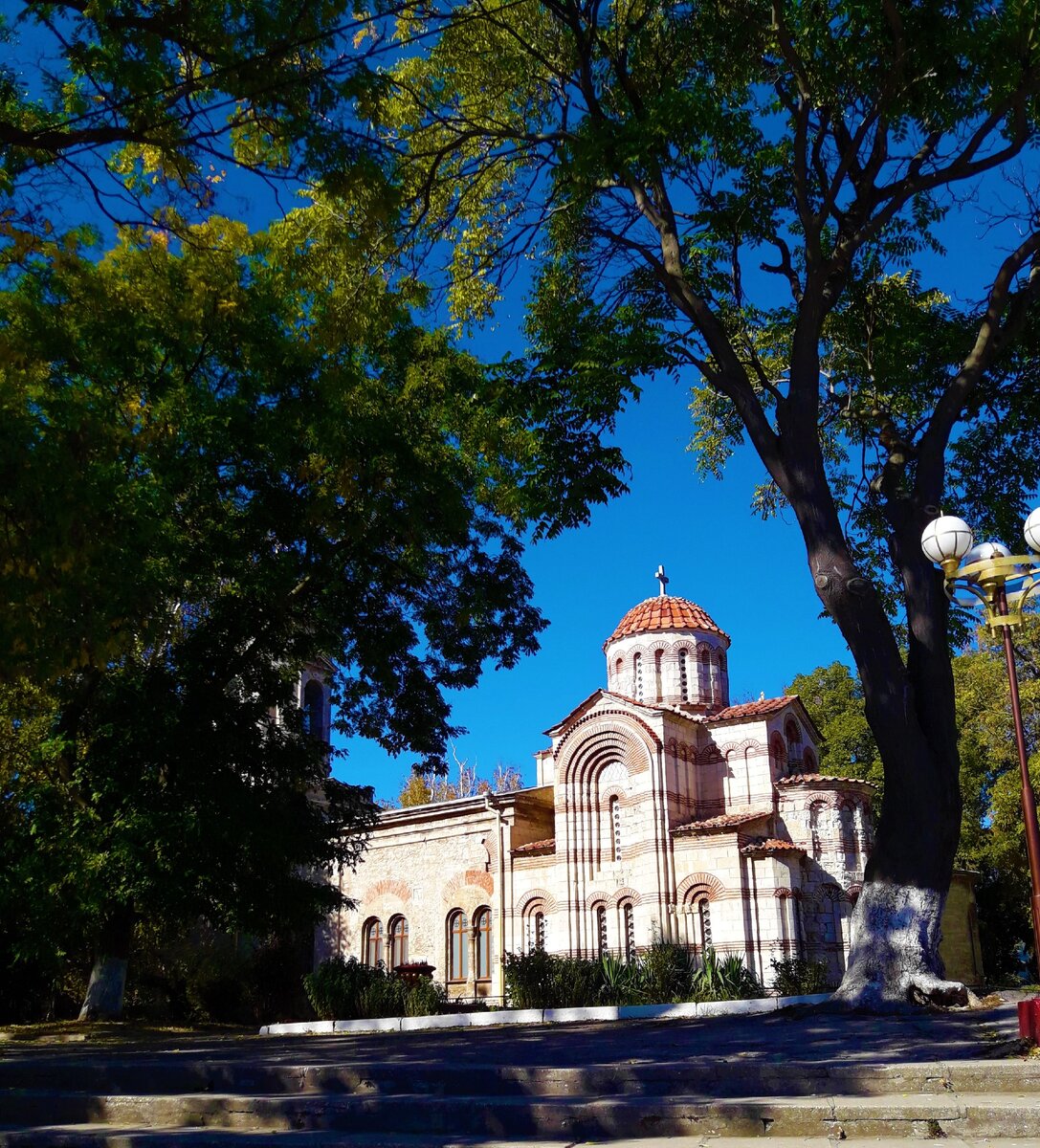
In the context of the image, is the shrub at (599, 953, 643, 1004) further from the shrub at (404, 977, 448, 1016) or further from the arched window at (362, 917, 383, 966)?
the arched window at (362, 917, 383, 966)

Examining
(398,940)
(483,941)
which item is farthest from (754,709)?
(398,940)

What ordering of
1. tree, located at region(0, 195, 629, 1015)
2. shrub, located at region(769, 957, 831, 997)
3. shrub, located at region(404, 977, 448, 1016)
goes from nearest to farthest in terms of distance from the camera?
tree, located at region(0, 195, 629, 1015) → shrub, located at region(769, 957, 831, 997) → shrub, located at region(404, 977, 448, 1016)

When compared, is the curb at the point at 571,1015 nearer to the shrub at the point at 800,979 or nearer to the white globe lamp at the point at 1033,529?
the shrub at the point at 800,979

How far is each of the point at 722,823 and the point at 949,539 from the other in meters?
15.3

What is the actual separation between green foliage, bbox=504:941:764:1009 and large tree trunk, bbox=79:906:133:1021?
20.9ft

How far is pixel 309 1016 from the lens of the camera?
23.8 m

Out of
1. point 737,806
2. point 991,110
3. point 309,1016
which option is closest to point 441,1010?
point 309,1016

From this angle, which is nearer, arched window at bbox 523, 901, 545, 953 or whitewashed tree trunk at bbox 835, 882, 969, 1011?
whitewashed tree trunk at bbox 835, 882, 969, 1011

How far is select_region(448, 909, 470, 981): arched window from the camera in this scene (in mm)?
25969

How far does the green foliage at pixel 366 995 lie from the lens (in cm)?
1830

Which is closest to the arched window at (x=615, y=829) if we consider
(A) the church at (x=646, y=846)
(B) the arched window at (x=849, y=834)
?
(A) the church at (x=646, y=846)

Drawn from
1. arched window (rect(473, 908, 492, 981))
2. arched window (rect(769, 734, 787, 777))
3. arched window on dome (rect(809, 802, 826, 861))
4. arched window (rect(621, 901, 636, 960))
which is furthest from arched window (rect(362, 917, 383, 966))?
arched window on dome (rect(809, 802, 826, 861))

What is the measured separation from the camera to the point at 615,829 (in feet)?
82.8

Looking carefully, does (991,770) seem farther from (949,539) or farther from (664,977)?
(949,539)
